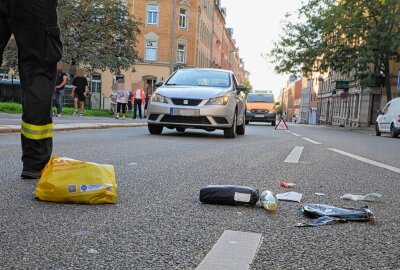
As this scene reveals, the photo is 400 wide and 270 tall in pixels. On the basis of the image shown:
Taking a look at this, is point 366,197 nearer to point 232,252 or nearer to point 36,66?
point 232,252

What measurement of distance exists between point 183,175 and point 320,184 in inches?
49.1

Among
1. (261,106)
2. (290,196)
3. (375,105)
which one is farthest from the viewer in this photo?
(375,105)

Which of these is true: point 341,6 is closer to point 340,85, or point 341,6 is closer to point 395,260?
point 340,85

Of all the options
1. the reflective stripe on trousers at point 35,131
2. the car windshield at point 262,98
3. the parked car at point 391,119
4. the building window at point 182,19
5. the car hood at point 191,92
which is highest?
the building window at point 182,19

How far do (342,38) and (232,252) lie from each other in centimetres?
3425

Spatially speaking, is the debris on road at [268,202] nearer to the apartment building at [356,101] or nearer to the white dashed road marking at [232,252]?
the white dashed road marking at [232,252]

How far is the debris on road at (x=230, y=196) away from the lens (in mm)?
3369

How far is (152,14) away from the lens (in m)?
56.2

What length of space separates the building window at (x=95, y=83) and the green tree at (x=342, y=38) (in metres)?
23.6

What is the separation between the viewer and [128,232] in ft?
8.48

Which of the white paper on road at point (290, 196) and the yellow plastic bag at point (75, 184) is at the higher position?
the yellow plastic bag at point (75, 184)

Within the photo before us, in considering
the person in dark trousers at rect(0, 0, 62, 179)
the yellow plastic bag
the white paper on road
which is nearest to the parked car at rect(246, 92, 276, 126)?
the white paper on road

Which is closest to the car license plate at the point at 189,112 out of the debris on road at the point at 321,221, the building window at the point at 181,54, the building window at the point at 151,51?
the debris on road at the point at 321,221

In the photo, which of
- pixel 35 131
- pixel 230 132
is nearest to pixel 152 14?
pixel 230 132
